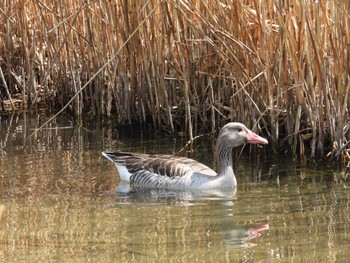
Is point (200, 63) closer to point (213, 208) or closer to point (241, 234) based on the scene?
point (213, 208)

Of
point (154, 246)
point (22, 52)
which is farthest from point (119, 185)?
point (22, 52)

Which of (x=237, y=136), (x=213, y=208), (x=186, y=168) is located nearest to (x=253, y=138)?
(x=237, y=136)

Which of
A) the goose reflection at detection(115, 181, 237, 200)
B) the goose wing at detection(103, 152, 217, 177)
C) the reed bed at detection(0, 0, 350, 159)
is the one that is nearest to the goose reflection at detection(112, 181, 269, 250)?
the goose reflection at detection(115, 181, 237, 200)

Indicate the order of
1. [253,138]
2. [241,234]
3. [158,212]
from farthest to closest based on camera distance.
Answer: [253,138] < [158,212] < [241,234]

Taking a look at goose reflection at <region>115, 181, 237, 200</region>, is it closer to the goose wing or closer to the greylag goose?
the greylag goose

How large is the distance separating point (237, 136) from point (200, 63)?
1.48 metres

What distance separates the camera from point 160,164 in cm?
986

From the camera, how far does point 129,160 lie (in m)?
9.99

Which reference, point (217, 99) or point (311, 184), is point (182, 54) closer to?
point (217, 99)

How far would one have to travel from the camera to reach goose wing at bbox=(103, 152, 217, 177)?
9641 mm

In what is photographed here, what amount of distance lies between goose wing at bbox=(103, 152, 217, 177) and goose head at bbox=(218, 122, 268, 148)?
362mm

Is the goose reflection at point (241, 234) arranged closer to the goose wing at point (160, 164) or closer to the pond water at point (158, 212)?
the pond water at point (158, 212)

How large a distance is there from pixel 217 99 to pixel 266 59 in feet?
4.90

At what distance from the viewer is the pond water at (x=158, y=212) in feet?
22.0
